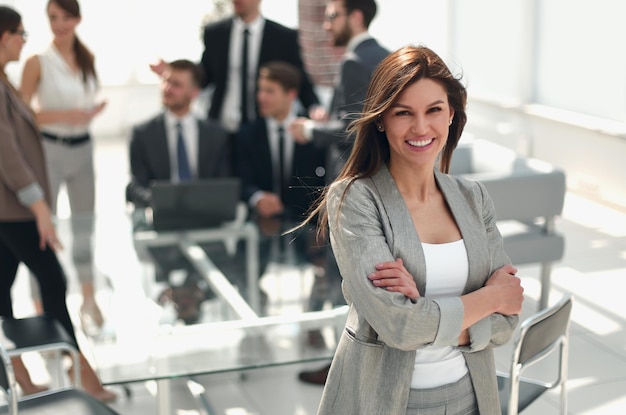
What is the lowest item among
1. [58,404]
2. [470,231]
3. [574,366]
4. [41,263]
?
[574,366]

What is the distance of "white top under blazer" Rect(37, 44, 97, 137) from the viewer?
15.4ft

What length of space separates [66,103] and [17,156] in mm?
1352

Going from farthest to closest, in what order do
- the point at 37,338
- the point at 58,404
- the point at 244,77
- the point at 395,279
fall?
the point at 244,77 → the point at 37,338 → the point at 58,404 → the point at 395,279

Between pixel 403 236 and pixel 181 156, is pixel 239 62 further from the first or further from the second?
pixel 403 236

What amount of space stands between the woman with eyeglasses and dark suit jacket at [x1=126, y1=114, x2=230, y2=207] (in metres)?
0.84

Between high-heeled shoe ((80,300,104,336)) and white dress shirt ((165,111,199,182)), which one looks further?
white dress shirt ((165,111,199,182))

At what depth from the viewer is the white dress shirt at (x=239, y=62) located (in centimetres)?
546

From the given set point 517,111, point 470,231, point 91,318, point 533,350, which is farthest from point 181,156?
point 517,111

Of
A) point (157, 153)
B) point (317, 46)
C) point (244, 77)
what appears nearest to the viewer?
point (157, 153)

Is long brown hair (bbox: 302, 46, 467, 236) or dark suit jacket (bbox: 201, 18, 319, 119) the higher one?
long brown hair (bbox: 302, 46, 467, 236)

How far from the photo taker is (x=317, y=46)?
862 centimetres

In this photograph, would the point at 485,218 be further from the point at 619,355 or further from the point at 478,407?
the point at 619,355

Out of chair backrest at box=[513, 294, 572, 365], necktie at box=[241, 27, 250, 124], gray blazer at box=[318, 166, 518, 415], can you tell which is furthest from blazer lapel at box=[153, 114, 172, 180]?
gray blazer at box=[318, 166, 518, 415]

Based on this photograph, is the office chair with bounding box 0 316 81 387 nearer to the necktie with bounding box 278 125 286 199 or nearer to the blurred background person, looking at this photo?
the necktie with bounding box 278 125 286 199
